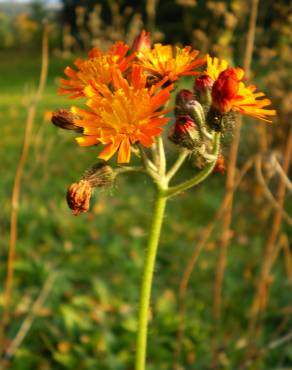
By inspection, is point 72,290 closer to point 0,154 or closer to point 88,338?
point 88,338

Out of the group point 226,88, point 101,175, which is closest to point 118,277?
point 101,175

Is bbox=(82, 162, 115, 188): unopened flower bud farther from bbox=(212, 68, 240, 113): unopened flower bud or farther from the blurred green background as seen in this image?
the blurred green background

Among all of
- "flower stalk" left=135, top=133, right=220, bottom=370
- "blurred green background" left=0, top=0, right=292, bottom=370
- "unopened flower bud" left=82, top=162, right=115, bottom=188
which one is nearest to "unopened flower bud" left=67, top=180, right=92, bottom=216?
"unopened flower bud" left=82, top=162, right=115, bottom=188

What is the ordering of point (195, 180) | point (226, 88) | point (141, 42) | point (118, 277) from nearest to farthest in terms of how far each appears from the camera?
point (226, 88) → point (195, 180) → point (141, 42) → point (118, 277)

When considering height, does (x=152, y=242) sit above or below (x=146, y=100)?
below

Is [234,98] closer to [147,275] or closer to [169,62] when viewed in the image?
[169,62]

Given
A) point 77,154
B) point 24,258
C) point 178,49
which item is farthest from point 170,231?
point 178,49

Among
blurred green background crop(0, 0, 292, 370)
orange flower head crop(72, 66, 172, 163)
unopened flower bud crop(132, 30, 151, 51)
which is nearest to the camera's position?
orange flower head crop(72, 66, 172, 163)
